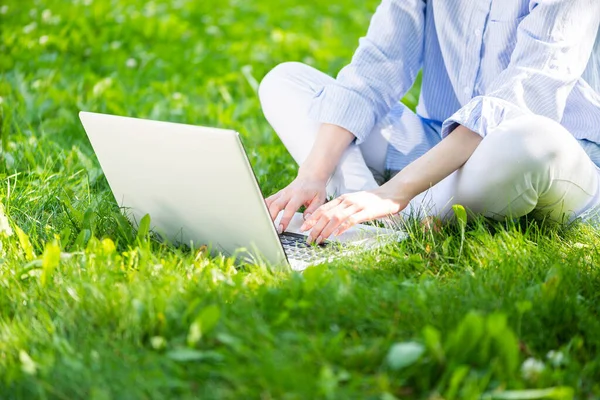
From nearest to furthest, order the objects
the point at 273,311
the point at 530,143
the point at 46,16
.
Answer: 1. the point at 273,311
2. the point at 530,143
3. the point at 46,16

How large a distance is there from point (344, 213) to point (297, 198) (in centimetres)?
20

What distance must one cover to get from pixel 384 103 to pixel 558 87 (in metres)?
0.51

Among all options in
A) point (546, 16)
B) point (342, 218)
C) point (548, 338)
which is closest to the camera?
point (548, 338)

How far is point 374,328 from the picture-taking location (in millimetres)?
1424

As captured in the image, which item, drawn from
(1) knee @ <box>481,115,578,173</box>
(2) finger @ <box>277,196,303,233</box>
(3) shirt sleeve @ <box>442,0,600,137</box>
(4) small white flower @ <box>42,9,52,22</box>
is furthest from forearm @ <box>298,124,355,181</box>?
(4) small white flower @ <box>42,9,52,22</box>

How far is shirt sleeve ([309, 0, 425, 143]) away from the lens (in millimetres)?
2205

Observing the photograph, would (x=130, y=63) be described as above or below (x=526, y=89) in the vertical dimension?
below

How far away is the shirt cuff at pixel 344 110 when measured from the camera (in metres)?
2.18

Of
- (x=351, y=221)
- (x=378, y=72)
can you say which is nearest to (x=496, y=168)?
(x=351, y=221)

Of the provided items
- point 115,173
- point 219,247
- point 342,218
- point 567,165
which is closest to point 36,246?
point 115,173

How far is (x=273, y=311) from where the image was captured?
1453mm

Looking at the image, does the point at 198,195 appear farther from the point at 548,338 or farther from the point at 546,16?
the point at 546,16

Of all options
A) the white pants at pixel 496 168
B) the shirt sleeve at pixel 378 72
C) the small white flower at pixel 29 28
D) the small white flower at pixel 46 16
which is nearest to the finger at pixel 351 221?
the white pants at pixel 496 168

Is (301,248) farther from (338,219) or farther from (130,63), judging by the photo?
(130,63)
